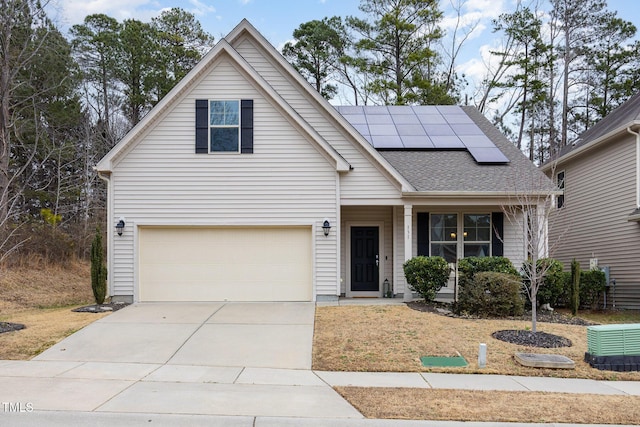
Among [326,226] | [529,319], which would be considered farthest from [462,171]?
[529,319]

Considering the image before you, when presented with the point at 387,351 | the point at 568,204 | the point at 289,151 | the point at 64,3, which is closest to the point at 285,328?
the point at 387,351

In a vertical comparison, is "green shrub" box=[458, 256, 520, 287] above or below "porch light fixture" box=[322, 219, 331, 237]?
below

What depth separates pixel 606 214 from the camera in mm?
15055

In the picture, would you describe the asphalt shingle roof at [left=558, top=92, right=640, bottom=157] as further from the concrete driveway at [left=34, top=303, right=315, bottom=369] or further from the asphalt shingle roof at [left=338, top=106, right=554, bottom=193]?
the concrete driveway at [left=34, top=303, right=315, bottom=369]

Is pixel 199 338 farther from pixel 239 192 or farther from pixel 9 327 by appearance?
pixel 239 192

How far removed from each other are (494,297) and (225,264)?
6.49 m

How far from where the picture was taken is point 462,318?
34.2 ft

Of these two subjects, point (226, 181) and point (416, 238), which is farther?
point (416, 238)

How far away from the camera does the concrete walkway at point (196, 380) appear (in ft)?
16.9

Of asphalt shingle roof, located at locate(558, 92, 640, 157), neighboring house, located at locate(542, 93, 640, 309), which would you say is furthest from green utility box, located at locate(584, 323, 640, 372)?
asphalt shingle roof, located at locate(558, 92, 640, 157)

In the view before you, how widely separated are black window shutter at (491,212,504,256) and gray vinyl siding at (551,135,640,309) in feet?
5.08

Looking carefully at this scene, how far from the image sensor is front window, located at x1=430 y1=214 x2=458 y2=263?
13.5 metres

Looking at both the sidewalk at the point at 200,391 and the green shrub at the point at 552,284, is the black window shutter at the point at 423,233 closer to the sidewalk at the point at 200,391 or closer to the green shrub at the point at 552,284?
the green shrub at the point at 552,284
